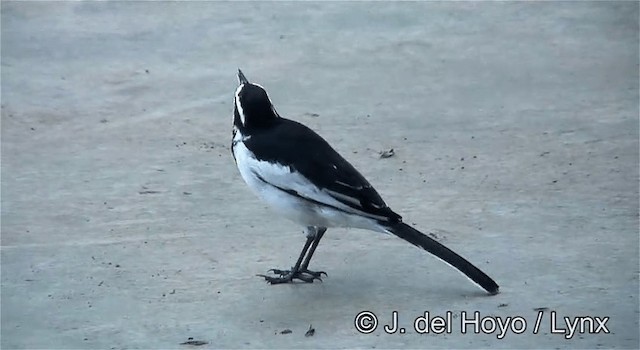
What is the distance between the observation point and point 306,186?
5961 millimetres

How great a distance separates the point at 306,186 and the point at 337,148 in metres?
2.17

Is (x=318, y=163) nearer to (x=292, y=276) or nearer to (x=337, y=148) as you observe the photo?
(x=292, y=276)

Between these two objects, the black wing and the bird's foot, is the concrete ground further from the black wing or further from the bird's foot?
the black wing

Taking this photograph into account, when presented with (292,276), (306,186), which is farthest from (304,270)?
(306,186)

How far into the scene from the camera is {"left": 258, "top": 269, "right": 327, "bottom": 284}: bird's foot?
6148 millimetres

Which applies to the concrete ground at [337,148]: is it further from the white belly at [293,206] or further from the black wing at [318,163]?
the black wing at [318,163]

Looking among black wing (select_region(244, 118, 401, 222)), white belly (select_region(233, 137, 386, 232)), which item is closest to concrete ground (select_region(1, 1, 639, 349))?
white belly (select_region(233, 137, 386, 232))

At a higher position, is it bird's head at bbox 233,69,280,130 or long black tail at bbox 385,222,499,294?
bird's head at bbox 233,69,280,130

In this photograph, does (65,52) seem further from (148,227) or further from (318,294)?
(318,294)

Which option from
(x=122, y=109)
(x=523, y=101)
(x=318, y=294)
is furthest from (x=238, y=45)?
(x=318, y=294)

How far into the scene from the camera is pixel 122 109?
8.95m

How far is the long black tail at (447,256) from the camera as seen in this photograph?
579cm

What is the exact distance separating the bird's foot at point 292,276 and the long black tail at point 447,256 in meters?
0.50

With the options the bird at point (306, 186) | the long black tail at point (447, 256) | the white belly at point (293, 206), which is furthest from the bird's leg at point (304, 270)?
the long black tail at point (447, 256)
